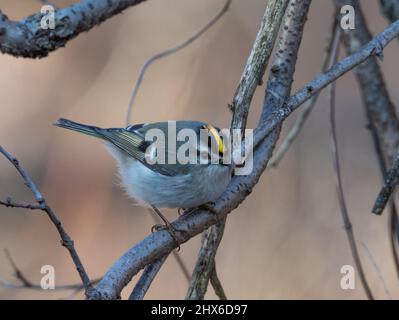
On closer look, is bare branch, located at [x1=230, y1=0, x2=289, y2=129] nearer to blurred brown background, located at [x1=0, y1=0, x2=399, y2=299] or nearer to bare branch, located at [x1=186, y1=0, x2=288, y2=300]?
bare branch, located at [x1=186, y1=0, x2=288, y2=300]

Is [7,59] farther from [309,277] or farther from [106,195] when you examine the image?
[309,277]

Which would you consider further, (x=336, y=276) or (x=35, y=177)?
(x=35, y=177)

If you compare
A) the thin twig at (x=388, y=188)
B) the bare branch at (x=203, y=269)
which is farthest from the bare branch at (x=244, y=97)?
the thin twig at (x=388, y=188)

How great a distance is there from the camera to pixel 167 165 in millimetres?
2619

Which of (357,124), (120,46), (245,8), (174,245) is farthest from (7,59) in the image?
(174,245)

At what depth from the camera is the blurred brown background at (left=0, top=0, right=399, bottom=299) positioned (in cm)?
433

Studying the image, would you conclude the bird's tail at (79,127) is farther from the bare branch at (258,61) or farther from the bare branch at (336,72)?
the bare branch at (336,72)

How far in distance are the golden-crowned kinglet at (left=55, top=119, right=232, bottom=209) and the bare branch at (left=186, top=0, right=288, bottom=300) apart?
145mm

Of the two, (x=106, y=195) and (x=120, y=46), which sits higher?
(x=120, y=46)

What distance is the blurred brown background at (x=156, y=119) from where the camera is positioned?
14.2 ft

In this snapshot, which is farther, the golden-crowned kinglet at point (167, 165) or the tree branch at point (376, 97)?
the tree branch at point (376, 97)

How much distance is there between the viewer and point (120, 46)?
4.90 metres
